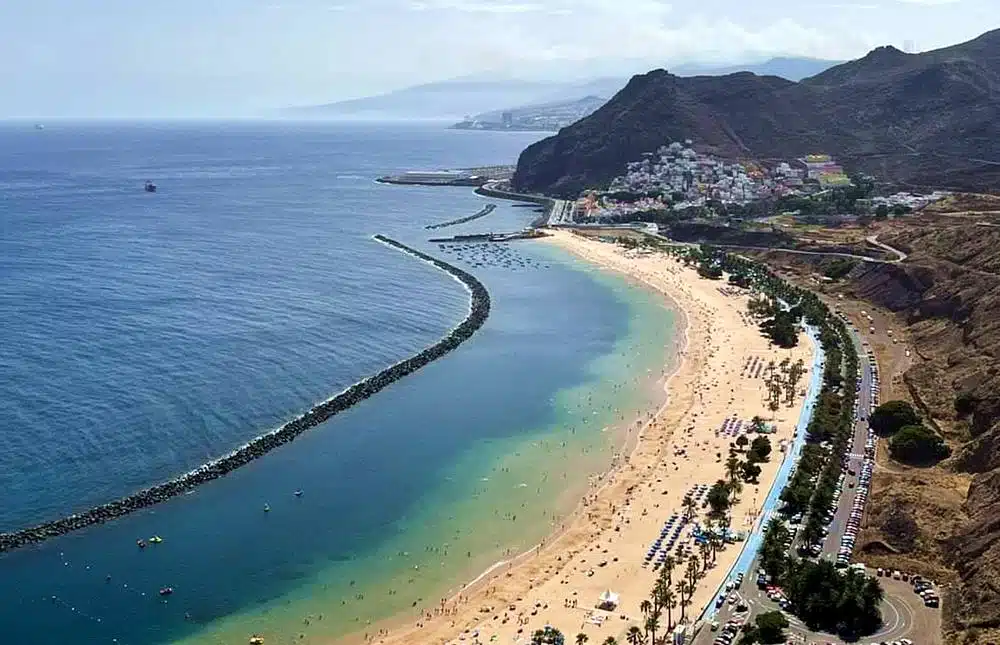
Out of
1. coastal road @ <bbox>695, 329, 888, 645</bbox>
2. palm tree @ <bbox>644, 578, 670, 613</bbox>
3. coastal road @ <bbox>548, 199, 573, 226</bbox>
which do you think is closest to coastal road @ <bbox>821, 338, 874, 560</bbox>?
coastal road @ <bbox>695, 329, 888, 645</bbox>

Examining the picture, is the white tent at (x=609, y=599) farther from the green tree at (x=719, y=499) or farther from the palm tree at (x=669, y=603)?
the green tree at (x=719, y=499)

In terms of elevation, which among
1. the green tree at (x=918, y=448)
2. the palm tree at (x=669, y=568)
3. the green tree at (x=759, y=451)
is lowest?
the palm tree at (x=669, y=568)

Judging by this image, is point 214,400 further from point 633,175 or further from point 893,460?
point 633,175

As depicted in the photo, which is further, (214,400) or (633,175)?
(633,175)

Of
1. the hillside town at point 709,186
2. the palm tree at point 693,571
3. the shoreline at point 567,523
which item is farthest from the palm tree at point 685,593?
the hillside town at point 709,186

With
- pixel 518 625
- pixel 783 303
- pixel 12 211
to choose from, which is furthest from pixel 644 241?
pixel 12 211

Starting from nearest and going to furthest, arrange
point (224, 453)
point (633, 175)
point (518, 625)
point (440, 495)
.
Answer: point (518, 625) → point (440, 495) → point (224, 453) → point (633, 175)
